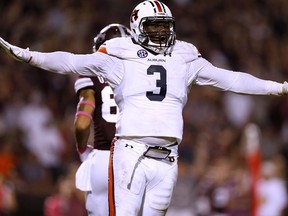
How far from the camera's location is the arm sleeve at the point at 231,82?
711cm

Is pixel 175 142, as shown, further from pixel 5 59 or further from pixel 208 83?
pixel 5 59

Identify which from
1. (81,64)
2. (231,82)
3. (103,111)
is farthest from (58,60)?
(231,82)

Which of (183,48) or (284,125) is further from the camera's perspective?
(284,125)

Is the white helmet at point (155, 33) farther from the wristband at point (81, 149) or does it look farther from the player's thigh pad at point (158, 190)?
the wristband at point (81, 149)

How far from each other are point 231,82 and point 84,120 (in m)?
1.15

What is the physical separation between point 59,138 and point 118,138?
5.89 meters

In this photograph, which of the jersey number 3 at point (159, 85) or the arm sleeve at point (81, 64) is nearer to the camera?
the arm sleeve at point (81, 64)

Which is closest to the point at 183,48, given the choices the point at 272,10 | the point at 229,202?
the point at 229,202

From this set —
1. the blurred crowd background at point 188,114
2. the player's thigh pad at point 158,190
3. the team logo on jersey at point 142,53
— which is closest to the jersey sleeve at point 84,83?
the team logo on jersey at point 142,53

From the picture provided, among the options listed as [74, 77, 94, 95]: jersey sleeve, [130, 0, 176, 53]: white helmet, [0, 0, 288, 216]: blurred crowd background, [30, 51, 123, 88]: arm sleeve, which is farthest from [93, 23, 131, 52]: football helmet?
[0, 0, 288, 216]: blurred crowd background

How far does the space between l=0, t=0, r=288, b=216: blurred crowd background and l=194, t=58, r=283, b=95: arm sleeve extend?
137 inches

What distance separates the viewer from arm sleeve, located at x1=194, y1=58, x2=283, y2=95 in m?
7.11

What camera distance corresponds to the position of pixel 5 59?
44.0 ft

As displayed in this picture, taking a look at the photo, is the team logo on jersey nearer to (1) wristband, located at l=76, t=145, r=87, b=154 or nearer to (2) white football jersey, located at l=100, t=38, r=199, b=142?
(2) white football jersey, located at l=100, t=38, r=199, b=142
